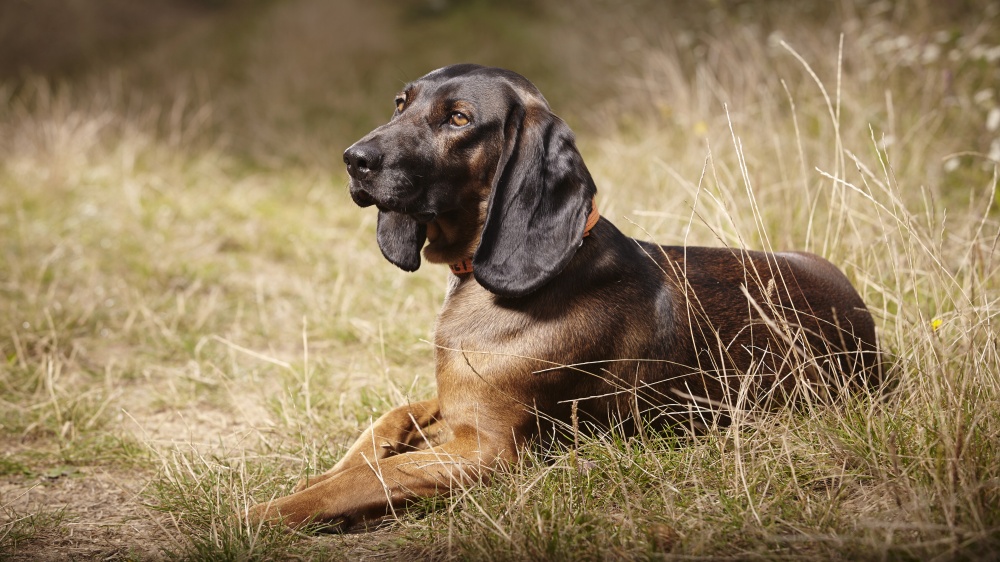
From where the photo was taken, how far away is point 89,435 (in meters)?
3.52

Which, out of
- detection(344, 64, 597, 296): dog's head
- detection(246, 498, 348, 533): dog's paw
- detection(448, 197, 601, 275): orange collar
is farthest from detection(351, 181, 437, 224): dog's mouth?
detection(246, 498, 348, 533): dog's paw

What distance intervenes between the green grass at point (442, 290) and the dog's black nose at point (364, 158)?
72cm

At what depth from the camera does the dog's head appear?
9.02 feet

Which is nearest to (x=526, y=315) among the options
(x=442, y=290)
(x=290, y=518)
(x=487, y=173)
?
(x=487, y=173)

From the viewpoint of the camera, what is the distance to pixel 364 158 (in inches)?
109

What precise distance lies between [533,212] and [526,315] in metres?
0.34

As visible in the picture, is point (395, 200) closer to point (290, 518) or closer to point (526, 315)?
point (526, 315)

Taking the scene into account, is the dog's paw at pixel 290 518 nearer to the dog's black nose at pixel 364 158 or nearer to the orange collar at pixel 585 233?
the orange collar at pixel 585 233

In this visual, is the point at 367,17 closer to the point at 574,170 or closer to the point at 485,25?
the point at 485,25

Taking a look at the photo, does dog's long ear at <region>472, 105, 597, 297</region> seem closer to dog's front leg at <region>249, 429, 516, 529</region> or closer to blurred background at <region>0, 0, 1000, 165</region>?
dog's front leg at <region>249, 429, 516, 529</region>

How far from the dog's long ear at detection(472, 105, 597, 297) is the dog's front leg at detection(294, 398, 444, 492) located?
2.07ft

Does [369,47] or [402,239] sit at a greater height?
[369,47]

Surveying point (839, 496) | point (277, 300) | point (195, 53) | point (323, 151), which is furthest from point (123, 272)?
point (195, 53)

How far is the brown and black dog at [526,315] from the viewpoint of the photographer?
2.68m
